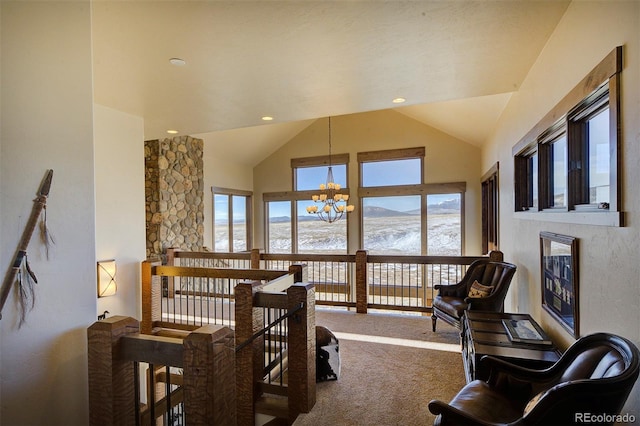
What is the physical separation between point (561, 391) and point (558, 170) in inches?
81.3

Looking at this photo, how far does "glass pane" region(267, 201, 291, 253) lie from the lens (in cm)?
912

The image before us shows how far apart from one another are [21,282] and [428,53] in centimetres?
301

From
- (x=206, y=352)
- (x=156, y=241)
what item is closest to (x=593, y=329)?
(x=206, y=352)

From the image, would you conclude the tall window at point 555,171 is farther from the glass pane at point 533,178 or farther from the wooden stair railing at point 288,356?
the wooden stair railing at point 288,356

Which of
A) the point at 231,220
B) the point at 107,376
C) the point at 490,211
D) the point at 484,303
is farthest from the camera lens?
the point at 231,220

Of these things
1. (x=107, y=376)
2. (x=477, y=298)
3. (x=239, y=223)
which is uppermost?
(x=239, y=223)

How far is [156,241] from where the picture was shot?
19.4ft

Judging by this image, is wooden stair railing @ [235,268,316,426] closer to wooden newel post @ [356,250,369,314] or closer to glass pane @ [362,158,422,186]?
wooden newel post @ [356,250,369,314]

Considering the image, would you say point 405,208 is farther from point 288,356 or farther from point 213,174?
point 288,356

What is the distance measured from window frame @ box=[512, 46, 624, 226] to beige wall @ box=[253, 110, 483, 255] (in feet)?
14.3

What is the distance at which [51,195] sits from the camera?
1.57 meters

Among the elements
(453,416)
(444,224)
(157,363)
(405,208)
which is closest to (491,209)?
(444,224)

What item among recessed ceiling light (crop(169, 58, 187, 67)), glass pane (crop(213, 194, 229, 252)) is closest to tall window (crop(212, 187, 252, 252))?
glass pane (crop(213, 194, 229, 252))

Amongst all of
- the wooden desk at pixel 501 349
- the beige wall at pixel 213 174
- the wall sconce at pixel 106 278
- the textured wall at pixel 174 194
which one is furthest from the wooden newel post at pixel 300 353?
the beige wall at pixel 213 174
